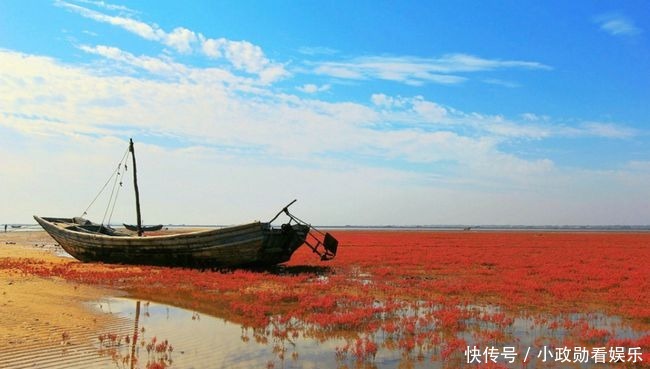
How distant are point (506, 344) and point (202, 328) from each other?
6866mm

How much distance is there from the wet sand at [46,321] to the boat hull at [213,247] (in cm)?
651

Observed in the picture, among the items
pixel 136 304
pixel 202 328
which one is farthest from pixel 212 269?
pixel 202 328

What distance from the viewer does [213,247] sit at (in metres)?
24.2

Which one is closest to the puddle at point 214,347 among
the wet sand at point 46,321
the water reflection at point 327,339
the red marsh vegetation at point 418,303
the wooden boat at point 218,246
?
the water reflection at point 327,339

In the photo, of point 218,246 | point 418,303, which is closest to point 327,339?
point 418,303

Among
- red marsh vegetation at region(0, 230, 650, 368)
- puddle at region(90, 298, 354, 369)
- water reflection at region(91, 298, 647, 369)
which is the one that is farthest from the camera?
red marsh vegetation at region(0, 230, 650, 368)

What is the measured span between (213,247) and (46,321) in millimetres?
12249

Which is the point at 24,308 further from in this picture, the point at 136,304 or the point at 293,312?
the point at 293,312

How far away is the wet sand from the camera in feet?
30.4

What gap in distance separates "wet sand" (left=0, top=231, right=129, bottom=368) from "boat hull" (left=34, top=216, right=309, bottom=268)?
6506 mm

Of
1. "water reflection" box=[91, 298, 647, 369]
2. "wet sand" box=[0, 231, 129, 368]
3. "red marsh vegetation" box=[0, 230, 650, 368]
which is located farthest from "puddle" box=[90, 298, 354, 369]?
"wet sand" box=[0, 231, 129, 368]

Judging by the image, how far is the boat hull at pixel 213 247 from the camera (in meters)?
23.6

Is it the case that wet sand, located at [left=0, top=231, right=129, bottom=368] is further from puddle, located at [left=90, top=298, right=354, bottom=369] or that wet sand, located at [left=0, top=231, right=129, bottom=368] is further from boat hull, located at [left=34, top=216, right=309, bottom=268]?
boat hull, located at [left=34, top=216, right=309, bottom=268]

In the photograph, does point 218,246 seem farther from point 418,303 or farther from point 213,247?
point 418,303
